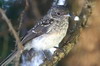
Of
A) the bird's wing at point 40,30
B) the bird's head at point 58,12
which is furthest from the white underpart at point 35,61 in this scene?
the bird's head at point 58,12

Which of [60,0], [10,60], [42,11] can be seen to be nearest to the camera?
[10,60]

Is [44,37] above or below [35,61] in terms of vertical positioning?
above

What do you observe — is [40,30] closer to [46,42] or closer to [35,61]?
[46,42]

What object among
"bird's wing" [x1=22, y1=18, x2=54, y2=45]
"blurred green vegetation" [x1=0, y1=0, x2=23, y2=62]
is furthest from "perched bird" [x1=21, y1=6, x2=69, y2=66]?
"blurred green vegetation" [x1=0, y1=0, x2=23, y2=62]

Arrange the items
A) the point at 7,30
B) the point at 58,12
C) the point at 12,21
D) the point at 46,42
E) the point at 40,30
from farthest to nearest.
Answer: the point at 12,21
the point at 7,30
the point at 58,12
the point at 40,30
the point at 46,42

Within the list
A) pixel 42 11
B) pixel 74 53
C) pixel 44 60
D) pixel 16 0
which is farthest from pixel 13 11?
pixel 44 60

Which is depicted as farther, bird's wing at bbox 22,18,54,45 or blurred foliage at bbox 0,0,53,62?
blurred foliage at bbox 0,0,53,62

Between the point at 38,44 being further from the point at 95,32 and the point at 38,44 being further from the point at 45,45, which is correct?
the point at 95,32

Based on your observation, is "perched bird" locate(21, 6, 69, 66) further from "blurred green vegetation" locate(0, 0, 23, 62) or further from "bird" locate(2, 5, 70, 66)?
"blurred green vegetation" locate(0, 0, 23, 62)

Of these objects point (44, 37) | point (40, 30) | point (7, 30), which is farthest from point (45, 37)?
point (7, 30)
